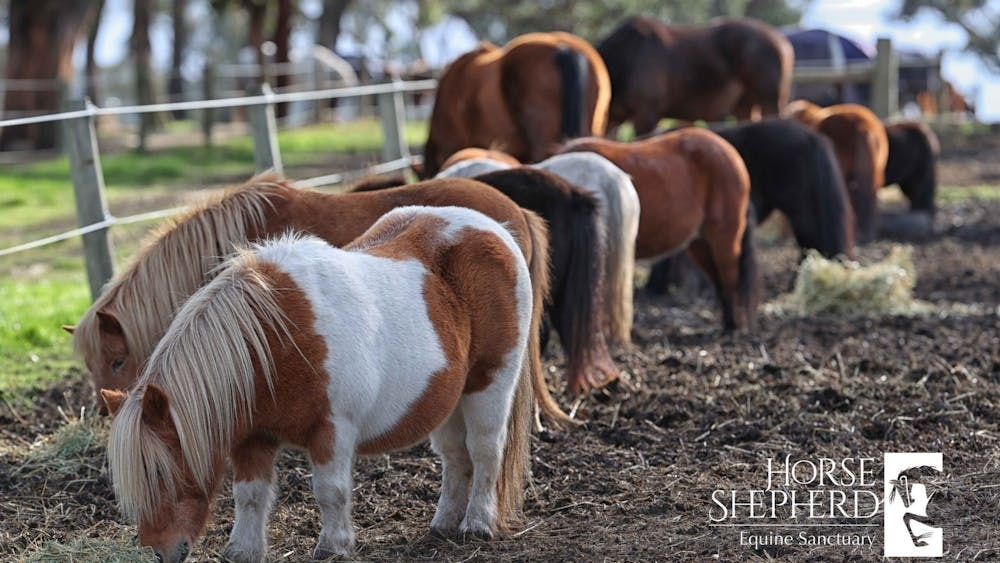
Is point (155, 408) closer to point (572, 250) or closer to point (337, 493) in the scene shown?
point (337, 493)

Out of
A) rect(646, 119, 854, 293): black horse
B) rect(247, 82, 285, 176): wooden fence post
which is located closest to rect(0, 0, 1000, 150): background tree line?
rect(247, 82, 285, 176): wooden fence post

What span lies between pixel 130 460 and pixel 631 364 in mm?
3393

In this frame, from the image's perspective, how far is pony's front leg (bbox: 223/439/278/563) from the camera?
3.31 meters

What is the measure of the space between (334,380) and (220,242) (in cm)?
152

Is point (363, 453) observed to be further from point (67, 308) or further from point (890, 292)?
point (890, 292)

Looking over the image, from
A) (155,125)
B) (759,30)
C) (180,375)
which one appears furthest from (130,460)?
(155,125)

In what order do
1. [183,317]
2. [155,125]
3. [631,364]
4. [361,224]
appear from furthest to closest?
1. [155,125]
2. [631,364]
3. [361,224]
4. [183,317]

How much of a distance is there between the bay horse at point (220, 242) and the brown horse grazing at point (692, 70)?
687 cm

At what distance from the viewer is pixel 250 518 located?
3.32 meters

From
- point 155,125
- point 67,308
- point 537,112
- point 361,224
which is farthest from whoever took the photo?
point 155,125

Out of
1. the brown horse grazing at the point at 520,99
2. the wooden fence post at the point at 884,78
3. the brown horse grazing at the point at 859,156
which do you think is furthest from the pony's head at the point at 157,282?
the wooden fence post at the point at 884,78

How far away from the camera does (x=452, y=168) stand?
568cm

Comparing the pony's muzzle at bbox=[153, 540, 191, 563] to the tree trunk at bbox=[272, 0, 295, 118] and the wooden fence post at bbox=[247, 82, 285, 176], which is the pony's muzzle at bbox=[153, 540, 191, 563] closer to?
the wooden fence post at bbox=[247, 82, 285, 176]

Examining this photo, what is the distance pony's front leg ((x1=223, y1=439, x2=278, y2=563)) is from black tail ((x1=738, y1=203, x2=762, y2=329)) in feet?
13.5
